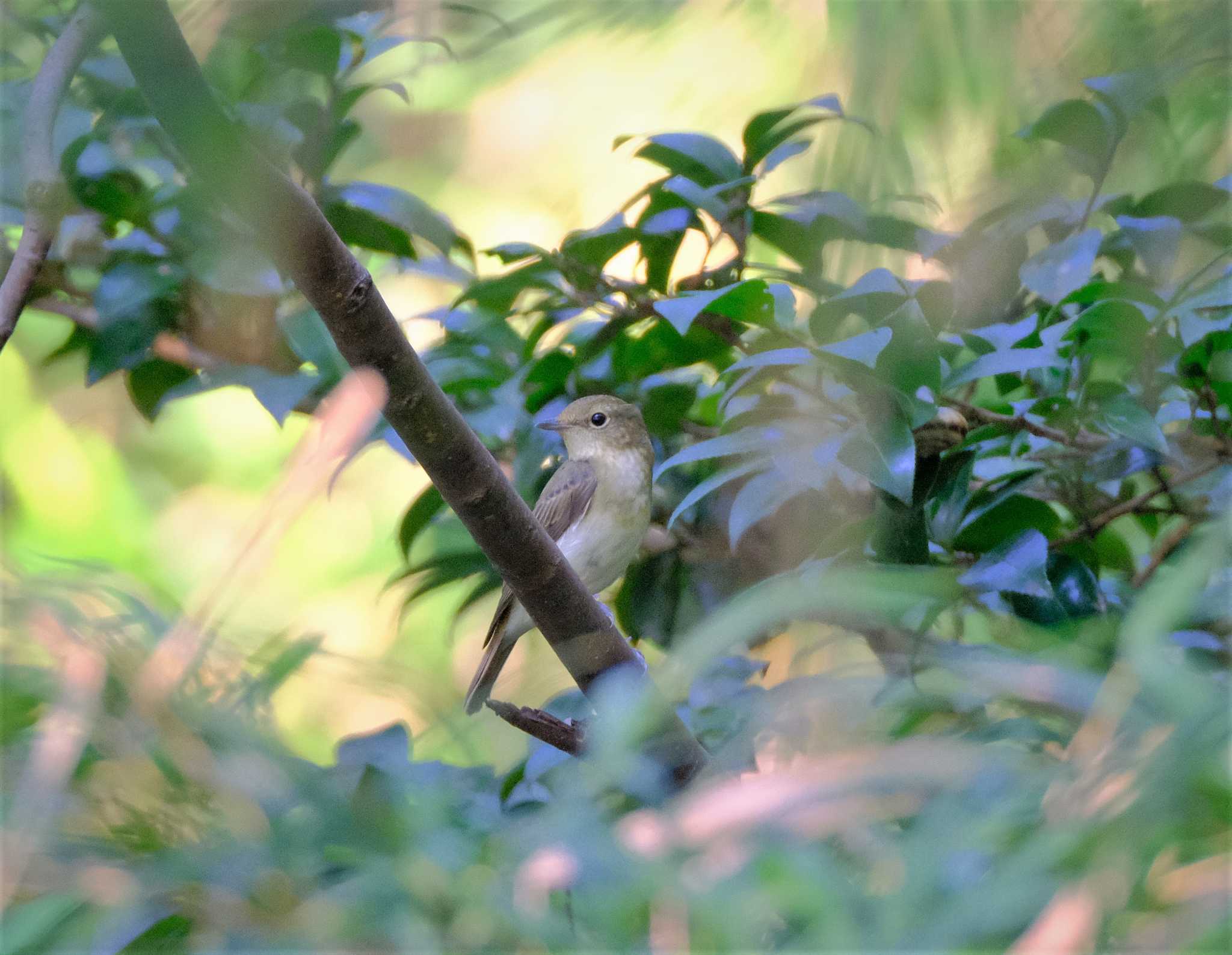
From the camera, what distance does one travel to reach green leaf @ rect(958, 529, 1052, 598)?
1.60 m

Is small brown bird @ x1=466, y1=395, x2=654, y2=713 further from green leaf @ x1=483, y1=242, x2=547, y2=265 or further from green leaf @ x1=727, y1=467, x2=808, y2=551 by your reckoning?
green leaf @ x1=727, y1=467, x2=808, y2=551

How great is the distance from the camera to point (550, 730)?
176 centimetres

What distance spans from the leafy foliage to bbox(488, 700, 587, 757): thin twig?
0.09 meters

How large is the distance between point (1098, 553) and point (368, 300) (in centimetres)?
163

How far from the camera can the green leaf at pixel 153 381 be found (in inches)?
106

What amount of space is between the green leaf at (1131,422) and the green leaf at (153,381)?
80.2 inches

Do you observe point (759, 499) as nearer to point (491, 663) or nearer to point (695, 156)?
point (695, 156)

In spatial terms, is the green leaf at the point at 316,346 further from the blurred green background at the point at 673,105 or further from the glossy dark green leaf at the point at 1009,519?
the glossy dark green leaf at the point at 1009,519

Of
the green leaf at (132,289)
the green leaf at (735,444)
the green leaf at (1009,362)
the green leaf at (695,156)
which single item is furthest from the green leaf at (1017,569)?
the green leaf at (132,289)

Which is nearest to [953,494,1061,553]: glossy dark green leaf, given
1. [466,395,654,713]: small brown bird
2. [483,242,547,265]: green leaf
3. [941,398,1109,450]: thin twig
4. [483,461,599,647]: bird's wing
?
[941,398,1109,450]: thin twig

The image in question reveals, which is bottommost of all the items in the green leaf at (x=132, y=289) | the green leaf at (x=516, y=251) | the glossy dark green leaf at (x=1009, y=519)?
the glossy dark green leaf at (x=1009, y=519)

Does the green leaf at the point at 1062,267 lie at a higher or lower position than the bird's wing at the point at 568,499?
higher

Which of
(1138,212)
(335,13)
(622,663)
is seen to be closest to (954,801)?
(335,13)

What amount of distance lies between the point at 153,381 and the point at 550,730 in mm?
1524
